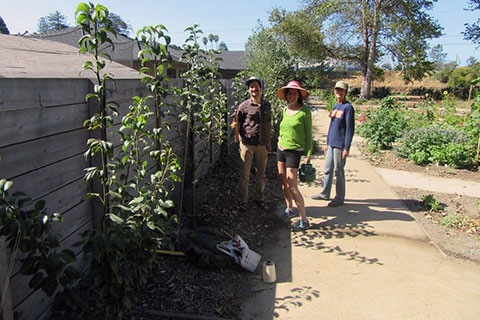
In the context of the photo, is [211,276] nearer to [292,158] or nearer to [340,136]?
[292,158]

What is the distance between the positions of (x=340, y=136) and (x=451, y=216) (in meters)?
2.04

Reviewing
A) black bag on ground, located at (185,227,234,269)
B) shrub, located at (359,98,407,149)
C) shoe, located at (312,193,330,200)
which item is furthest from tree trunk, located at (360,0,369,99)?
black bag on ground, located at (185,227,234,269)

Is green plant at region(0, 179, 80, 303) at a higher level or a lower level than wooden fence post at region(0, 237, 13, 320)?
higher

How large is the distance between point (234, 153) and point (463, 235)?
491 cm

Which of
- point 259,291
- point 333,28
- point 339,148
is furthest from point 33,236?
point 333,28

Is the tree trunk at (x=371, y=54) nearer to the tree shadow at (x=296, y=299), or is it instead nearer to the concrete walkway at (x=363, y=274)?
the concrete walkway at (x=363, y=274)

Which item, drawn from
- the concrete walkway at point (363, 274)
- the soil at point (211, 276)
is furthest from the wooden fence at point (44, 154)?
the concrete walkway at point (363, 274)

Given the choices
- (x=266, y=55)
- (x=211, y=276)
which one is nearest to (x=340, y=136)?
(x=211, y=276)

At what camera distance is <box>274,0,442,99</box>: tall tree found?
105ft

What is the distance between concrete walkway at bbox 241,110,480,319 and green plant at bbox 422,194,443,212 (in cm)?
54

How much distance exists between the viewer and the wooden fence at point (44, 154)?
2031 millimetres

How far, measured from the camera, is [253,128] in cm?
502

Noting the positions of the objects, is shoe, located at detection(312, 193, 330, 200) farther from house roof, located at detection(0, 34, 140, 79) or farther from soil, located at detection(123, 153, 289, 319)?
house roof, located at detection(0, 34, 140, 79)

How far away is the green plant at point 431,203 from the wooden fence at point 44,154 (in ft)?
16.5
